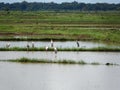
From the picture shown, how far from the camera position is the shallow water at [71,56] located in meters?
25.8

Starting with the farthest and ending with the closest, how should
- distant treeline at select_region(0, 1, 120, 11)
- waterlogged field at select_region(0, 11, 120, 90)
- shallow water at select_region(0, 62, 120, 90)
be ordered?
distant treeline at select_region(0, 1, 120, 11)
waterlogged field at select_region(0, 11, 120, 90)
shallow water at select_region(0, 62, 120, 90)

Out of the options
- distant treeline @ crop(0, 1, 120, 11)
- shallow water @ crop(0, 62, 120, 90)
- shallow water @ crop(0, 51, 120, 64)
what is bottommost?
distant treeline @ crop(0, 1, 120, 11)

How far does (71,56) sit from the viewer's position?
26.9 metres

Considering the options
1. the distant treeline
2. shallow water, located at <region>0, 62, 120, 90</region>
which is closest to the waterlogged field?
shallow water, located at <region>0, 62, 120, 90</region>

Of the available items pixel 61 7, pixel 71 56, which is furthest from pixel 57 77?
pixel 61 7

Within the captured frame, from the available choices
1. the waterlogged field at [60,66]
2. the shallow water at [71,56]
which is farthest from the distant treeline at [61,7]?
the shallow water at [71,56]

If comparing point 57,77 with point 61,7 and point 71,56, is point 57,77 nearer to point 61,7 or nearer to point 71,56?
point 71,56

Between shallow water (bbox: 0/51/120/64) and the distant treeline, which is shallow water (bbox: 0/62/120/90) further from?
the distant treeline

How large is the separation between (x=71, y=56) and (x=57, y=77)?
703 cm

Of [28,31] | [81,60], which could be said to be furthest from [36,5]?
[81,60]

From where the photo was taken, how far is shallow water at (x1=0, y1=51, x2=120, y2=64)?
1014 inches

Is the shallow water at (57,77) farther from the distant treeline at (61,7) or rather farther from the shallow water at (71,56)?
the distant treeline at (61,7)

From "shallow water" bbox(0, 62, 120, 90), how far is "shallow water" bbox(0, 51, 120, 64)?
2380mm

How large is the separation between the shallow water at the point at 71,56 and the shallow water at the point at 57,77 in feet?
7.81
